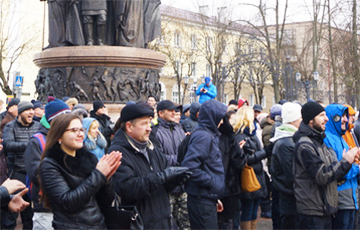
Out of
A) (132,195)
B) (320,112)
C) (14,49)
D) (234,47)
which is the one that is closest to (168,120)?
(320,112)

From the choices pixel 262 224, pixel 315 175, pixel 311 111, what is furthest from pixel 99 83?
pixel 315 175

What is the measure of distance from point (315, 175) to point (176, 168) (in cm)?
177

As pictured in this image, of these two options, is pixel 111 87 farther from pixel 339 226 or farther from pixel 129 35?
pixel 339 226

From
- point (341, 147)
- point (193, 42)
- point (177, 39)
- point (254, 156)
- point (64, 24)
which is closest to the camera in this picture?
point (341, 147)

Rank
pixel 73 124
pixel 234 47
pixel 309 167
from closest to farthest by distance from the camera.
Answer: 1. pixel 73 124
2. pixel 309 167
3. pixel 234 47

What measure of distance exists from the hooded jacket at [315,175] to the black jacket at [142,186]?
174 cm

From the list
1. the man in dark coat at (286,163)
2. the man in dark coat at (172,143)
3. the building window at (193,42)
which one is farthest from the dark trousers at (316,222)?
the building window at (193,42)

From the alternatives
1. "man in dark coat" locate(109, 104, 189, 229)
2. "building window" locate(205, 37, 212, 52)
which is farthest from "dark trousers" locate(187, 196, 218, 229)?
"building window" locate(205, 37, 212, 52)

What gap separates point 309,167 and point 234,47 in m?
44.1

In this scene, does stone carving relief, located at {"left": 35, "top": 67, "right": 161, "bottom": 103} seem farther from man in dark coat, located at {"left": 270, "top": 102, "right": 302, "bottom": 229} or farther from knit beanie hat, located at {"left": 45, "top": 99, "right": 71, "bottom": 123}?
knit beanie hat, located at {"left": 45, "top": 99, "right": 71, "bottom": 123}

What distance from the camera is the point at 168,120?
787 centimetres

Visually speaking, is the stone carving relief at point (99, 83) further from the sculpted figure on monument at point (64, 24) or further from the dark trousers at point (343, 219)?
the dark trousers at point (343, 219)

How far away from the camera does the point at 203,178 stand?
19.7 ft

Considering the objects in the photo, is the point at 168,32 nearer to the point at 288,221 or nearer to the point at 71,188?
the point at 288,221
